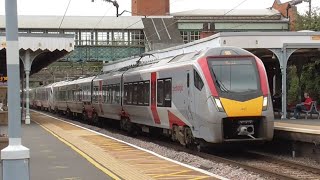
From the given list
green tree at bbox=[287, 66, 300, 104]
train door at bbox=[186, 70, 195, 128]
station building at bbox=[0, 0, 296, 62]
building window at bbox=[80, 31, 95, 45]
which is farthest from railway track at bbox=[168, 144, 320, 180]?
building window at bbox=[80, 31, 95, 45]

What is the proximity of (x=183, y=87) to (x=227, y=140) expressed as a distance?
2.29m

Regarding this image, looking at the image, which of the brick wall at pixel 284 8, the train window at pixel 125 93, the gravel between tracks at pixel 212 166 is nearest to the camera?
the gravel between tracks at pixel 212 166

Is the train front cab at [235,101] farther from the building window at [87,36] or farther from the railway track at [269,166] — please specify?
the building window at [87,36]

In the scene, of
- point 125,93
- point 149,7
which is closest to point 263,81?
point 125,93

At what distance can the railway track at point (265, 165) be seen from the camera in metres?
11.3

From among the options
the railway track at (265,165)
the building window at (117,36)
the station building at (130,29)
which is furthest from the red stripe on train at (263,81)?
the building window at (117,36)

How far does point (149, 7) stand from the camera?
302ft

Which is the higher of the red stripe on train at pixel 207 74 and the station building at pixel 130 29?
the station building at pixel 130 29

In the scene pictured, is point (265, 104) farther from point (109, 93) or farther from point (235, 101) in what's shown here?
point (109, 93)

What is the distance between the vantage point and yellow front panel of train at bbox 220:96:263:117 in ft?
44.9

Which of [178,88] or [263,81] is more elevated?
[263,81]

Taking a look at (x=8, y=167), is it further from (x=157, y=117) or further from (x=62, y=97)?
(x=62, y=97)

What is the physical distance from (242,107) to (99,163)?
4.30 m

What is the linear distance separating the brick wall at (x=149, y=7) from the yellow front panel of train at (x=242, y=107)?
76.9 metres
